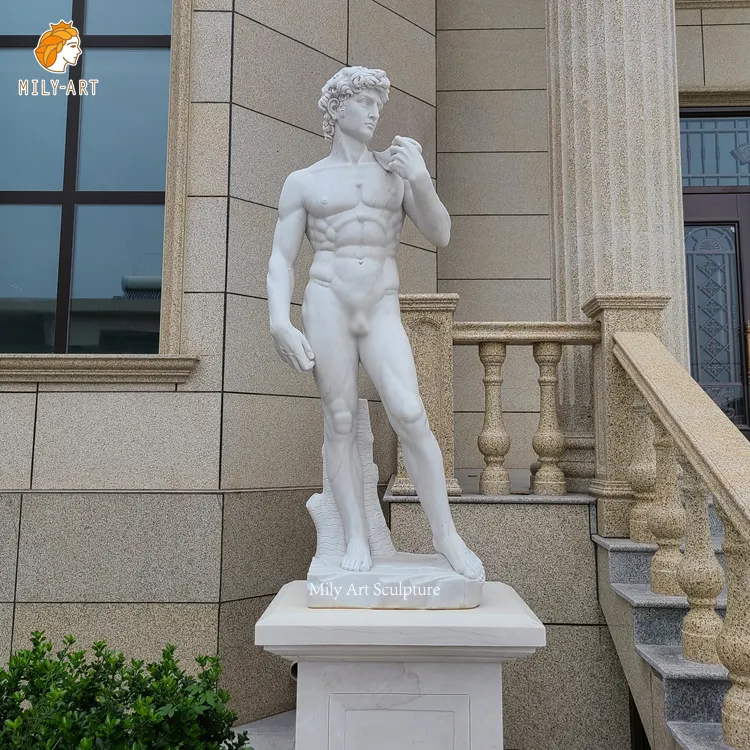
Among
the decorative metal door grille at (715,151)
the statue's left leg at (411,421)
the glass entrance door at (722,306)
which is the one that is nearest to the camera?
the statue's left leg at (411,421)

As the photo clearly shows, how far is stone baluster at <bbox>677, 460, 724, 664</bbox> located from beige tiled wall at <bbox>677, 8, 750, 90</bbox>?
5005 millimetres

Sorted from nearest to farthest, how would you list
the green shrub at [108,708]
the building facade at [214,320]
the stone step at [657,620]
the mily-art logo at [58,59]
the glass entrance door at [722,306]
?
the green shrub at [108,708], the stone step at [657,620], the building facade at [214,320], the mily-art logo at [58,59], the glass entrance door at [722,306]

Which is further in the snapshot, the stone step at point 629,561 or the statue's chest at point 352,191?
the stone step at point 629,561

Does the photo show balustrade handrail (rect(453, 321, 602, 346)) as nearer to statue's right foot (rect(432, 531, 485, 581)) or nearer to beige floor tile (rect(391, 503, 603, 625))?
beige floor tile (rect(391, 503, 603, 625))

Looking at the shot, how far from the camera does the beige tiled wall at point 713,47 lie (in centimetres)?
662

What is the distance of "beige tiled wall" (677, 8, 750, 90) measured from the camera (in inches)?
261

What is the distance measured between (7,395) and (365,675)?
3.15m

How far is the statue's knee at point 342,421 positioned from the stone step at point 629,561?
64.5 inches

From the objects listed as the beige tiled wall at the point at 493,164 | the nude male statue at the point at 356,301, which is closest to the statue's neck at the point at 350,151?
the nude male statue at the point at 356,301

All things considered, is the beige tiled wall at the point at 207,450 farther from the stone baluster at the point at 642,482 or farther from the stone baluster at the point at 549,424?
the stone baluster at the point at 642,482

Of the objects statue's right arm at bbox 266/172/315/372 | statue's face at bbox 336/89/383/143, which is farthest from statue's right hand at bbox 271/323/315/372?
statue's face at bbox 336/89/383/143

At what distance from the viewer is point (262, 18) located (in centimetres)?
507

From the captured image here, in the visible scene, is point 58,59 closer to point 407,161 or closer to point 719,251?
point 407,161

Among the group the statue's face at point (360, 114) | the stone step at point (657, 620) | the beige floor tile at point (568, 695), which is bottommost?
the beige floor tile at point (568, 695)
